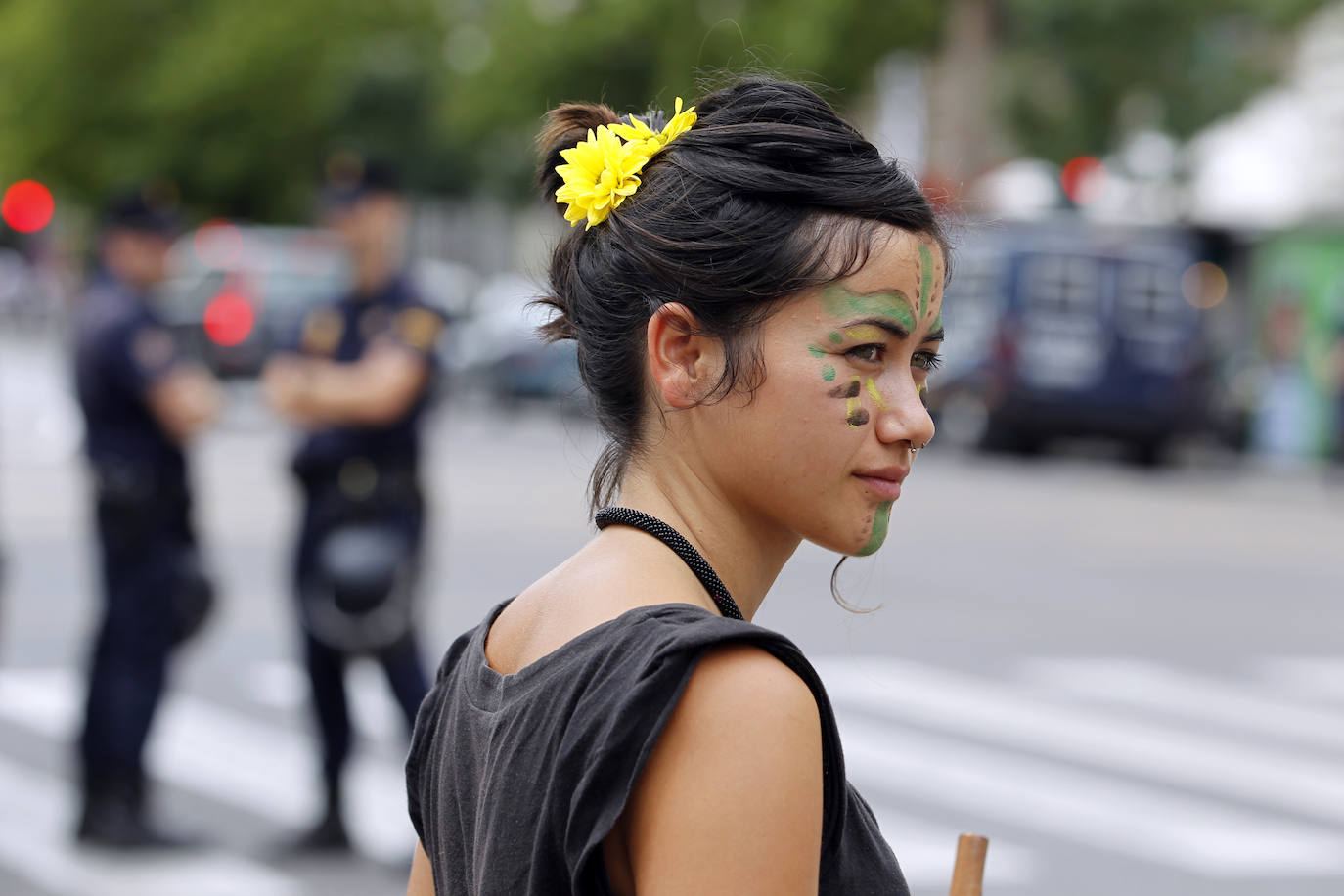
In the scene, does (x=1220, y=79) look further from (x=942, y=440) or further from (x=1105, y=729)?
(x=1105, y=729)

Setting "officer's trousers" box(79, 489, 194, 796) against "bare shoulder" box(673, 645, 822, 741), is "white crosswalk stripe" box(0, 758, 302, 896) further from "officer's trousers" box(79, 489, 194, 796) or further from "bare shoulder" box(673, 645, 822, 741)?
"bare shoulder" box(673, 645, 822, 741)

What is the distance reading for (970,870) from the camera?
1.57 m

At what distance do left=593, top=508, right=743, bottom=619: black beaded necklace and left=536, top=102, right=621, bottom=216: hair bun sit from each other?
38 cm

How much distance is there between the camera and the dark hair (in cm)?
158

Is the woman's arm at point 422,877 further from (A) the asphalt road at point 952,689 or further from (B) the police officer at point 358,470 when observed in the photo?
(B) the police officer at point 358,470

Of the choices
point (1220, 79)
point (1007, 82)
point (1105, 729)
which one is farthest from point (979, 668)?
point (1007, 82)

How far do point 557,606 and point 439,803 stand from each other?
29cm

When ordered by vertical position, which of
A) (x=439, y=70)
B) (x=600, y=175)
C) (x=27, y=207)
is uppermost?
(x=439, y=70)

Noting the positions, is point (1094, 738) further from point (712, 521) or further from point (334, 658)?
point (712, 521)

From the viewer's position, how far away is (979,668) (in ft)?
29.2

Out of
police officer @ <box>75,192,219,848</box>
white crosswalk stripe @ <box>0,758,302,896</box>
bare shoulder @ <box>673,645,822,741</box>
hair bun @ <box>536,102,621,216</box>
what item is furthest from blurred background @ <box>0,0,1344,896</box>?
bare shoulder @ <box>673,645,822,741</box>

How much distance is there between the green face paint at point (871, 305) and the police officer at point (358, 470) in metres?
3.97

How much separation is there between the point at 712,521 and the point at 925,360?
0.93 feet

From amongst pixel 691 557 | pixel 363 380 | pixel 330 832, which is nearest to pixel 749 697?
pixel 691 557
